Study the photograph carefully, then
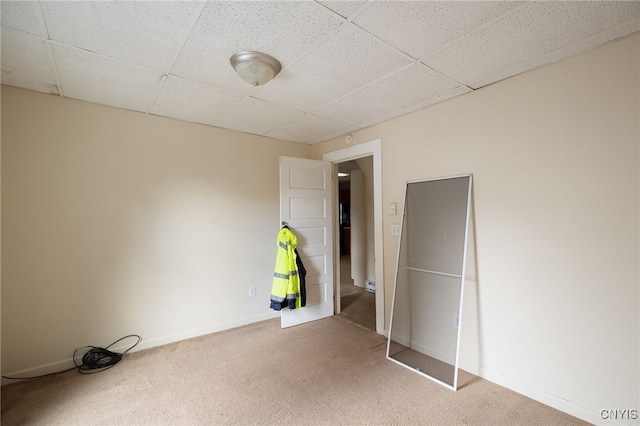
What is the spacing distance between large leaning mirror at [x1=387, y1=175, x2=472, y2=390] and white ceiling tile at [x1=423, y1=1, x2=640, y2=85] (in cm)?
92

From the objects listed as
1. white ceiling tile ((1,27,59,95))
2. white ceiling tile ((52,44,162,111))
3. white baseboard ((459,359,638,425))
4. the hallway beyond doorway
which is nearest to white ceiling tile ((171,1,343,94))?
white ceiling tile ((52,44,162,111))

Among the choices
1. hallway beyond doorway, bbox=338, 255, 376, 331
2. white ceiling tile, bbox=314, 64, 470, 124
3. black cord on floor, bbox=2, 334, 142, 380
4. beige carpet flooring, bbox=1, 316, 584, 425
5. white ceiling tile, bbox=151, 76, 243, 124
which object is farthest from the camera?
hallway beyond doorway, bbox=338, 255, 376, 331

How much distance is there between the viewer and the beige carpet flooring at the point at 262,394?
1.86 metres

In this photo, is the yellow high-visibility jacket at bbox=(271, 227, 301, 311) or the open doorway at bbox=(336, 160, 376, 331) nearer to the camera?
the yellow high-visibility jacket at bbox=(271, 227, 301, 311)

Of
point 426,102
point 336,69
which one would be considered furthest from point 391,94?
point 336,69

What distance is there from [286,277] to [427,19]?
2665 millimetres

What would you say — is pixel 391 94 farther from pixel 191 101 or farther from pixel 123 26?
pixel 123 26

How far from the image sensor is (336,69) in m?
2.03

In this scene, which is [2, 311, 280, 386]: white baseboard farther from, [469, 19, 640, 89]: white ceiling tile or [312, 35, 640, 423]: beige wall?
[469, 19, 640, 89]: white ceiling tile

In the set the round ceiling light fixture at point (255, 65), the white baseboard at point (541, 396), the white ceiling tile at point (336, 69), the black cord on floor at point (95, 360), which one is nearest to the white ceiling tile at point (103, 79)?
the round ceiling light fixture at point (255, 65)

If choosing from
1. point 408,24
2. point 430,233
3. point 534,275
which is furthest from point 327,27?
point 534,275

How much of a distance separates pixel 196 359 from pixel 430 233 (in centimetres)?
250

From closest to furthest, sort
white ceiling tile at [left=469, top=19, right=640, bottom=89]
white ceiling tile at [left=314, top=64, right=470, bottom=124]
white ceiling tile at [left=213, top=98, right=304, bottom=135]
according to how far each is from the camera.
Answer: white ceiling tile at [left=469, top=19, right=640, bottom=89] → white ceiling tile at [left=314, top=64, right=470, bottom=124] → white ceiling tile at [left=213, top=98, right=304, bottom=135]

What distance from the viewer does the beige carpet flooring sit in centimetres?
186
